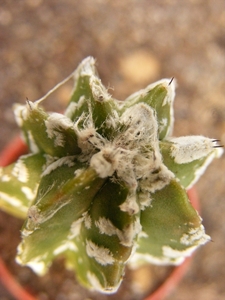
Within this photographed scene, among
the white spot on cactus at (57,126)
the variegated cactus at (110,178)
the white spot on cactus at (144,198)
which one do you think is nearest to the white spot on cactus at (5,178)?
the variegated cactus at (110,178)

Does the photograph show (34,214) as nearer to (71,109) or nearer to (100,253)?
(100,253)

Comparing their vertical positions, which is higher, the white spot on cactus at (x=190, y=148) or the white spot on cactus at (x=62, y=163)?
the white spot on cactus at (x=62, y=163)

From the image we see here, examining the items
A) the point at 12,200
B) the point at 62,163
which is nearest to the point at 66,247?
the point at 12,200

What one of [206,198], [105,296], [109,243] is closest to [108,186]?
[109,243]

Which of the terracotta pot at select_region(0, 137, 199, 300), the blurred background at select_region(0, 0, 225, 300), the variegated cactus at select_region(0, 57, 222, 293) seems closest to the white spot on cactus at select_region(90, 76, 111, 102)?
the variegated cactus at select_region(0, 57, 222, 293)

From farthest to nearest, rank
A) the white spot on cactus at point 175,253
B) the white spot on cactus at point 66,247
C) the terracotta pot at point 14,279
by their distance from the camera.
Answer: the terracotta pot at point 14,279
the white spot on cactus at point 66,247
the white spot on cactus at point 175,253

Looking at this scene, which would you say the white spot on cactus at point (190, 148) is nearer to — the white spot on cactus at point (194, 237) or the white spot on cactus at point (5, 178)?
the white spot on cactus at point (194, 237)
